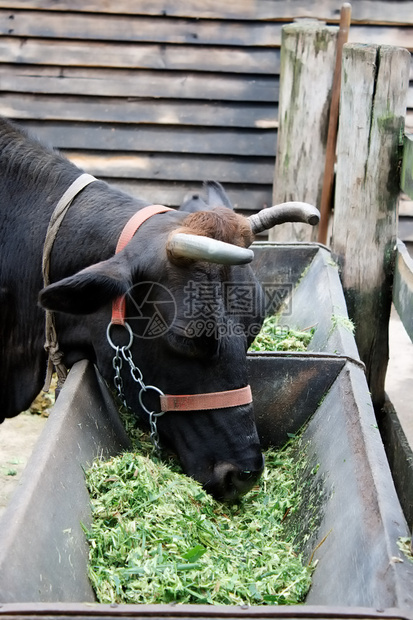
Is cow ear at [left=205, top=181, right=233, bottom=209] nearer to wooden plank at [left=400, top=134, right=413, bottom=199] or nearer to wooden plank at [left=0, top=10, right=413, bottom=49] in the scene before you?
wooden plank at [left=400, top=134, right=413, bottom=199]

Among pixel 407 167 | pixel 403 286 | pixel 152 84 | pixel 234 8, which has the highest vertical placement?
pixel 234 8

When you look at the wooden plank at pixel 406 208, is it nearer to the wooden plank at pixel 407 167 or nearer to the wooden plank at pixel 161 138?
the wooden plank at pixel 161 138

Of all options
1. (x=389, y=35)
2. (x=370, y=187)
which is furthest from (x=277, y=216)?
(x=389, y=35)

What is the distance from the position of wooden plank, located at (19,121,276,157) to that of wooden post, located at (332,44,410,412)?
3.20 metres

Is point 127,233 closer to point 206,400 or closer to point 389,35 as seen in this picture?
point 206,400

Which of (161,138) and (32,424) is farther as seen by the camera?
(161,138)

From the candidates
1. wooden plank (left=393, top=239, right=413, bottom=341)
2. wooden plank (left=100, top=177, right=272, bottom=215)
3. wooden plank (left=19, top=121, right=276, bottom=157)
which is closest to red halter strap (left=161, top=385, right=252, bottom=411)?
wooden plank (left=393, top=239, right=413, bottom=341)

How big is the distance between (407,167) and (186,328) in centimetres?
192

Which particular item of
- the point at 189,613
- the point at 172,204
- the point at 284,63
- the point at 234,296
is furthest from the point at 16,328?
the point at 172,204

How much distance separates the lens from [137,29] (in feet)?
24.0

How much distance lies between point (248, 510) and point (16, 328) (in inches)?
54.2

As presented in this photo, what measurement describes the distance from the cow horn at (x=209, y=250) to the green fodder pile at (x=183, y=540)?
0.79 metres

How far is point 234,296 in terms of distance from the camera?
283cm

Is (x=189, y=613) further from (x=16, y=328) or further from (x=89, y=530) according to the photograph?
(x=16, y=328)
